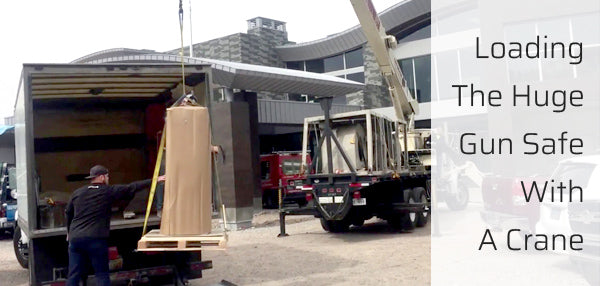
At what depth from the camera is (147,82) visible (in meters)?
8.48

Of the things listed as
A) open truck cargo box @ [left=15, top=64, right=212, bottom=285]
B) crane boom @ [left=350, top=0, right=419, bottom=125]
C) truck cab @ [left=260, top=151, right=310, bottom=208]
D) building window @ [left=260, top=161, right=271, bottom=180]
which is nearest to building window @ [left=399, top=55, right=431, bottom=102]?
truck cab @ [left=260, top=151, right=310, bottom=208]

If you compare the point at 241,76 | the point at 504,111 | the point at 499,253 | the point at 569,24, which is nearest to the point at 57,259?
the point at 499,253

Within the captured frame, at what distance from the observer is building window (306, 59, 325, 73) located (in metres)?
34.2

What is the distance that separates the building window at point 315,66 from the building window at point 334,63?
255 mm

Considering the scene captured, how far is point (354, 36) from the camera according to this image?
103ft

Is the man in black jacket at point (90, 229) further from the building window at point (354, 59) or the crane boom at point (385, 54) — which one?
the building window at point (354, 59)

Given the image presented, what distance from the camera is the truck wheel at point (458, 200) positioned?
1800cm

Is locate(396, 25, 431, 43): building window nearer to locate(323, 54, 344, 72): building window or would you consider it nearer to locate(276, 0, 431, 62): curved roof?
locate(276, 0, 431, 62): curved roof

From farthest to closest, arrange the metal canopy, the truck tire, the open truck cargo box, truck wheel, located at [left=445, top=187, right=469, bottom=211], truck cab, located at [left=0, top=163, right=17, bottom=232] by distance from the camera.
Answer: truck wheel, located at [left=445, top=187, right=469, bottom=211]
the metal canopy
truck cab, located at [left=0, top=163, right=17, bottom=232]
the truck tire
the open truck cargo box

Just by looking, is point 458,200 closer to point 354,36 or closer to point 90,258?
point 90,258

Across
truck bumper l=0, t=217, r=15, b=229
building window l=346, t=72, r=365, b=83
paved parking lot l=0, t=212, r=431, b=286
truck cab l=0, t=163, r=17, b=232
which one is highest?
building window l=346, t=72, r=365, b=83

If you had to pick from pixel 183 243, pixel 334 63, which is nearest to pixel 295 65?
pixel 334 63

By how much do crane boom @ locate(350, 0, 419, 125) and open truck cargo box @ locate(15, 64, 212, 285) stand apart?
547 cm

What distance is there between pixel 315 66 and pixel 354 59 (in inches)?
104
